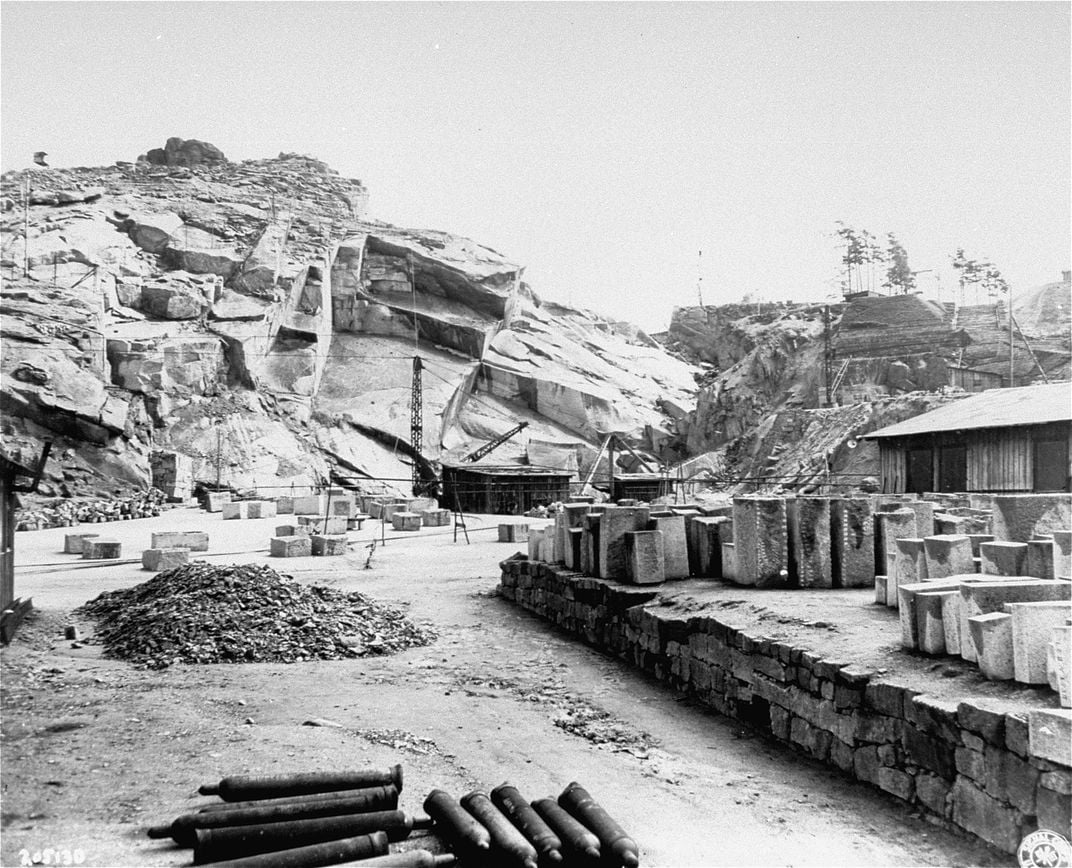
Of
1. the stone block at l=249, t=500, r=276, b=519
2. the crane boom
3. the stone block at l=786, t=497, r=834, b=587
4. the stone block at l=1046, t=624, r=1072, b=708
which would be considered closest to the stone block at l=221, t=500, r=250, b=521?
the stone block at l=249, t=500, r=276, b=519

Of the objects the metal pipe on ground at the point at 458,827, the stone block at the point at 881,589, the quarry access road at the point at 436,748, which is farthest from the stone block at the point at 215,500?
the metal pipe on ground at the point at 458,827

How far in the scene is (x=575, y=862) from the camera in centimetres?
461

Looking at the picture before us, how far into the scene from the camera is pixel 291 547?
68.8ft

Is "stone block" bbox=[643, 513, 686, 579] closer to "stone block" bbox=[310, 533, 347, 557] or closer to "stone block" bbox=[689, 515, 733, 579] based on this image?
"stone block" bbox=[689, 515, 733, 579]

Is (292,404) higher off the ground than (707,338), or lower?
lower

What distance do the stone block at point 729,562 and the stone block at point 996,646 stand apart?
4.50 meters

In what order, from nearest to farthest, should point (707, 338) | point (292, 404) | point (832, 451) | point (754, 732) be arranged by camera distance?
point (754, 732), point (832, 451), point (292, 404), point (707, 338)

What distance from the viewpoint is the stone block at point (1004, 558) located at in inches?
268

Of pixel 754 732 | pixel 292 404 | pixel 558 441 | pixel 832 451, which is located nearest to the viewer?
pixel 754 732

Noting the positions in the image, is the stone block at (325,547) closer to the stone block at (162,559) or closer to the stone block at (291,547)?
the stone block at (291,547)

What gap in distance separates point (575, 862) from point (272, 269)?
50.2m

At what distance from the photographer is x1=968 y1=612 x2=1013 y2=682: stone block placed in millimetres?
5293

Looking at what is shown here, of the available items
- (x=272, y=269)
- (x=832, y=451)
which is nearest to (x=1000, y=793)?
(x=832, y=451)

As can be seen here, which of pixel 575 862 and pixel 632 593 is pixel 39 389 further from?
pixel 575 862
